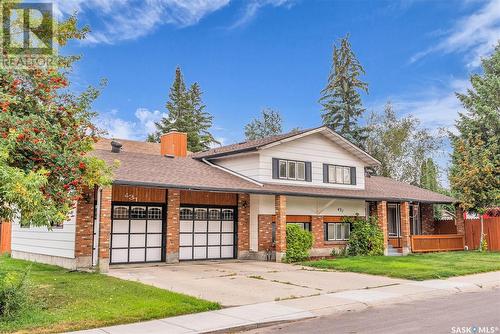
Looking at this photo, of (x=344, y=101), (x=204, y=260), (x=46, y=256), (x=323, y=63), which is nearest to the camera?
(x=46, y=256)

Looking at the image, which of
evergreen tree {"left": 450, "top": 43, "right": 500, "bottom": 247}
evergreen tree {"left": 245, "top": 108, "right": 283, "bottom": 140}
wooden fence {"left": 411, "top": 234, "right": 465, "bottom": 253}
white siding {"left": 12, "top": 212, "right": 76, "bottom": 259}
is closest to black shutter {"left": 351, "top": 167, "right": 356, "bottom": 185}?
wooden fence {"left": 411, "top": 234, "right": 465, "bottom": 253}

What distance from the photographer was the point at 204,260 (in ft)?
68.4

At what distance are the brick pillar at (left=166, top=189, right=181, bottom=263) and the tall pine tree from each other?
1530 inches

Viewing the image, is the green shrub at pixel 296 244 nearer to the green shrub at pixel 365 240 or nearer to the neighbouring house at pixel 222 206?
the neighbouring house at pixel 222 206

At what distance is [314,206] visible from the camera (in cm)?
2367

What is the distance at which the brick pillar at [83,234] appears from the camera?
1667 centimetres

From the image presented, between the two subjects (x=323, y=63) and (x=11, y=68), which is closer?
(x=11, y=68)

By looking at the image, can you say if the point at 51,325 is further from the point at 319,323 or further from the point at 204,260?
the point at 204,260

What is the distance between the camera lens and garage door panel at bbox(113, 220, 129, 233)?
18438 mm

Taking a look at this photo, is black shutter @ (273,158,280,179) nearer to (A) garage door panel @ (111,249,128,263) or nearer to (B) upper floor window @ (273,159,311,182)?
(B) upper floor window @ (273,159,311,182)

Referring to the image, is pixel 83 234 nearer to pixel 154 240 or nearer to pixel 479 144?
pixel 154 240

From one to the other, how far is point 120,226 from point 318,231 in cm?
975

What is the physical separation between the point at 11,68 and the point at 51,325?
5.19 meters

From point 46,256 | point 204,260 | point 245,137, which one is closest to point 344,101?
point 245,137
